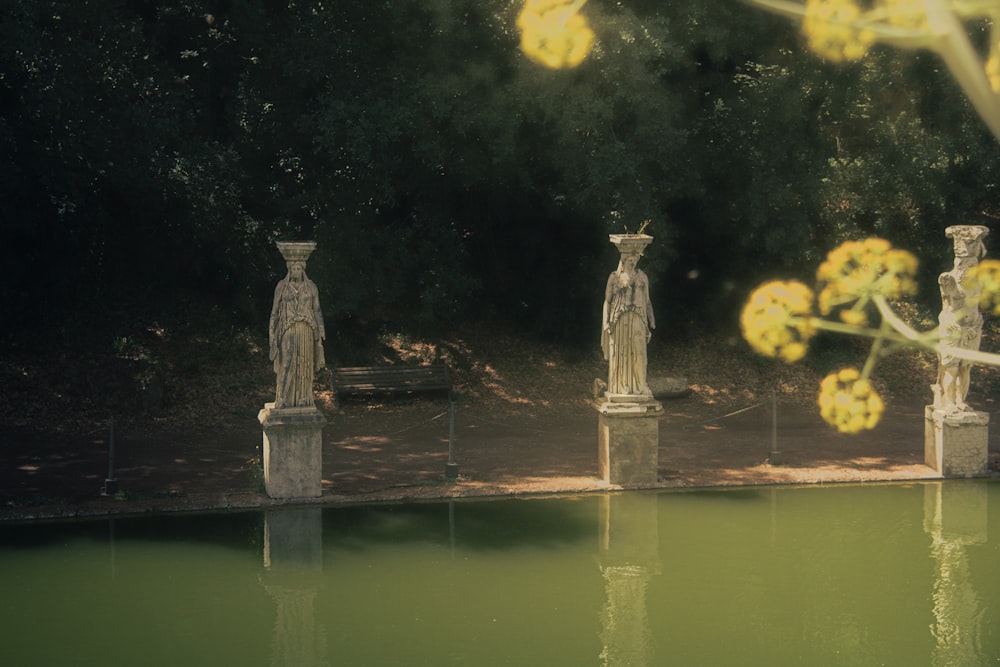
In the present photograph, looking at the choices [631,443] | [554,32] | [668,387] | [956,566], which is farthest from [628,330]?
[554,32]

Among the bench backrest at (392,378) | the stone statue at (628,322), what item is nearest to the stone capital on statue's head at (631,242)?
the stone statue at (628,322)

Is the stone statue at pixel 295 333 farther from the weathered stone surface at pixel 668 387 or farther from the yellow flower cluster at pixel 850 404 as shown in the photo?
the yellow flower cluster at pixel 850 404

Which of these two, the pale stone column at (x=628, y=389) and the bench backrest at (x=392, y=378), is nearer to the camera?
the pale stone column at (x=628, y=389)

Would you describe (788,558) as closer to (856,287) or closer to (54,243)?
(856,287)

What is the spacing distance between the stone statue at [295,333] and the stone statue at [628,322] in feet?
11.9

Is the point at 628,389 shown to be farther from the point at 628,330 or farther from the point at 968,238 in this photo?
the point at 968,238

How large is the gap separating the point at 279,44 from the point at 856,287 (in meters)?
18.5

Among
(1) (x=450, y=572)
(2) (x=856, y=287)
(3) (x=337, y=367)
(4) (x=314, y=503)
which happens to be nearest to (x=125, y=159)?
(3) (x=337, y=367)

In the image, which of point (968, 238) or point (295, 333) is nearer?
point (295, 333)

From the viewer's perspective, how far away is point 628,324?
15.2 meters

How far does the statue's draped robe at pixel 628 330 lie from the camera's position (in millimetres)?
15125

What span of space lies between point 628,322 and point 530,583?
4813 mm

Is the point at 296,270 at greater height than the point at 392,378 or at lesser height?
greater

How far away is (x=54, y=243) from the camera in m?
21.5
